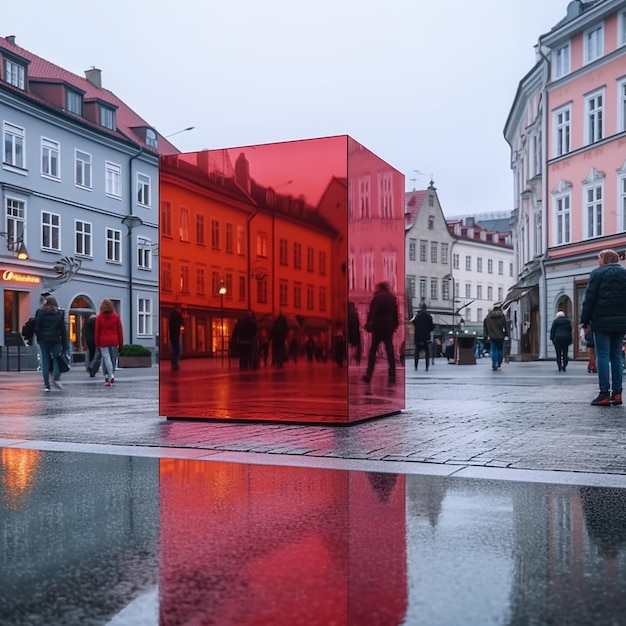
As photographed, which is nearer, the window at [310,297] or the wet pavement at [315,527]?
the wet pavement at [315,527]

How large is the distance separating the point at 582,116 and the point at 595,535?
36.2 metres

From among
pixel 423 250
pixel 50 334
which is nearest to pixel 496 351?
pixel 50 334

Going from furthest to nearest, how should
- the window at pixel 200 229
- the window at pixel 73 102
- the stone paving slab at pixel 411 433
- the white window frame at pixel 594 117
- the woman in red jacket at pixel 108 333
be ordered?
the window at pixel 73 102
the white window frame at pixel 594 117
the woman in red jacket at pixel 108 333
the window at pixel 200 229
the stone paving slab at pixel 411 433

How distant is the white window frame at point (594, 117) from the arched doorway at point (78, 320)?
22.9m

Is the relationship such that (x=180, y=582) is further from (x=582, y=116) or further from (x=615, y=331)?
(x=582, y=116)

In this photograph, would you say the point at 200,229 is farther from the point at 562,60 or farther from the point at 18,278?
the point at 562,60

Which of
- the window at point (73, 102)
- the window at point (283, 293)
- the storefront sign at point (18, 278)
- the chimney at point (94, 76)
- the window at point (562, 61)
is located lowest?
the window at point (283, 293)

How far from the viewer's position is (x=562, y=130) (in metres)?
38.8

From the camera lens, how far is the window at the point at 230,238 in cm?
855

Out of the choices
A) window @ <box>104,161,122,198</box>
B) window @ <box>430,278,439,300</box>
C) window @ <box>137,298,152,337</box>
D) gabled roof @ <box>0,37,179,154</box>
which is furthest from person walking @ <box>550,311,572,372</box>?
window @ <box>430,278,439,300</box>

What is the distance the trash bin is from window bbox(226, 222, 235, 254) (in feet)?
83.2

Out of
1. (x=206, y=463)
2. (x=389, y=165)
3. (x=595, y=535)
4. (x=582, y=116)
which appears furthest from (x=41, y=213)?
(x=595, y=535)

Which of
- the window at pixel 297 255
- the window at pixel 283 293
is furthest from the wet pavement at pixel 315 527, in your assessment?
the window at pixel 297 255

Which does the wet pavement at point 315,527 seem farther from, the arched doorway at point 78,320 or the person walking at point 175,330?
the arched doorway at point 78,320
